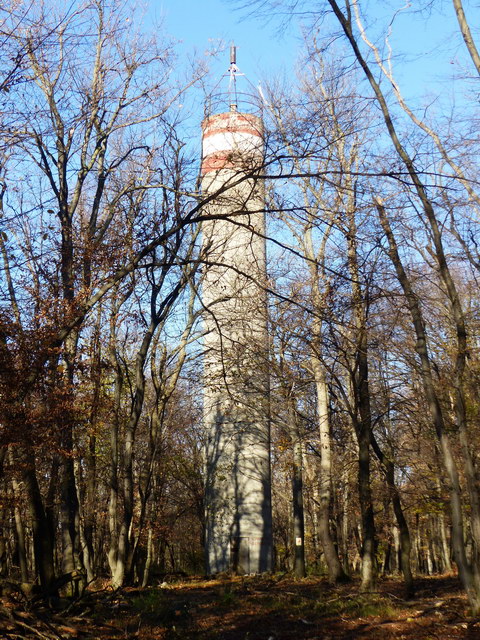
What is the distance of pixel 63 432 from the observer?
9.67m

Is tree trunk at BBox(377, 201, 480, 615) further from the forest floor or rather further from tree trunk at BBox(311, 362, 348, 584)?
tree trunk at BBox(311, 362, 348, 584)

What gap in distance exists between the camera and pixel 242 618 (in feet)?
33.4

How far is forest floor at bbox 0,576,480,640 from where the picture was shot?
7.70m

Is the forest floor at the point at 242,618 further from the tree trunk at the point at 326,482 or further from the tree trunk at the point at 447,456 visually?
the tree trunk at the point at 326,482

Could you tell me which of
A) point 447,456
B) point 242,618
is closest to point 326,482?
point 242,618

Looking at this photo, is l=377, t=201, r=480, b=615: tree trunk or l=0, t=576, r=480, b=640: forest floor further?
l=377, t=201, r=480, b=615: tree trunk

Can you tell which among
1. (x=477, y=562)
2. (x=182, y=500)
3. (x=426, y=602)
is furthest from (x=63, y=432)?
(x=182, y=500)

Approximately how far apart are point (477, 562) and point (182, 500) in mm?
24437

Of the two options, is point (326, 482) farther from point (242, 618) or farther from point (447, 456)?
point (447, 456)

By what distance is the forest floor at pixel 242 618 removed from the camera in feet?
25.2

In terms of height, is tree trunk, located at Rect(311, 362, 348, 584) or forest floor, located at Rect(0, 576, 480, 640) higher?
tree trunk, located at Rect(311, 362, 348, 584)

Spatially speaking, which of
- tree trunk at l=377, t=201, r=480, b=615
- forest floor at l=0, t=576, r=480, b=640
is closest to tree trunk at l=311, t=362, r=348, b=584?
forest floor at l=0, t=576, r=480, b=640

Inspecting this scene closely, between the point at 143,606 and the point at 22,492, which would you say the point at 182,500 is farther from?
the point at 143,606

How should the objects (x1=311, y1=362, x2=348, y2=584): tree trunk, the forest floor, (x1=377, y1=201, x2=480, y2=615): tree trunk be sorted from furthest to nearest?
(x1=311, y1=362, x2=348, y2=584): tree trunk
(x1=377, y1=201, x2=480, y2=615): tree trunk
the forest floor
